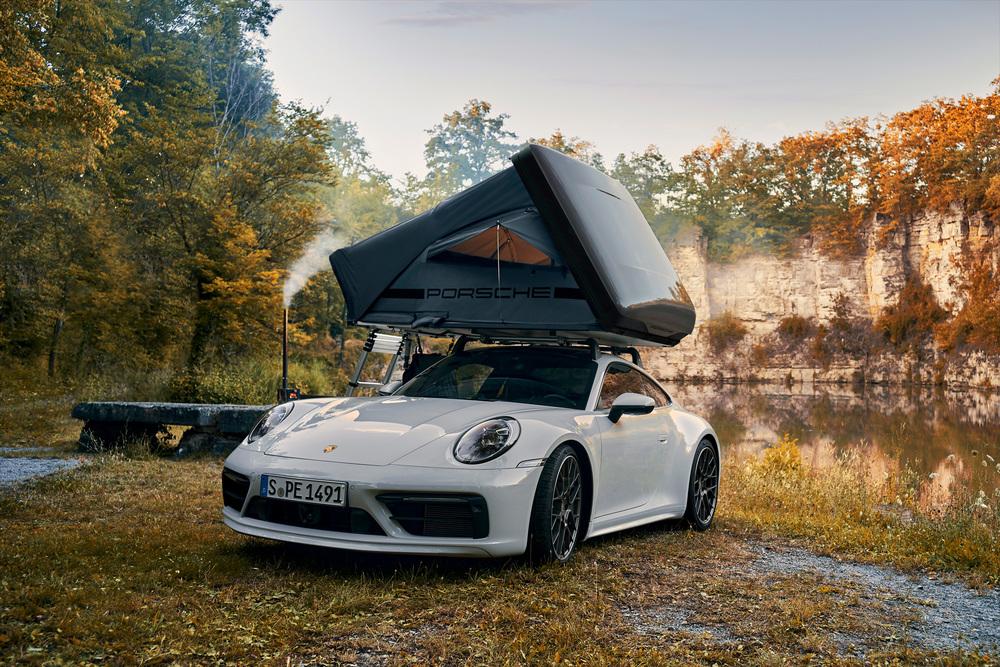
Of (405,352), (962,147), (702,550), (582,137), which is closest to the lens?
(702,550)

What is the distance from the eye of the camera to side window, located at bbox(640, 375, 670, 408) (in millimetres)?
7388

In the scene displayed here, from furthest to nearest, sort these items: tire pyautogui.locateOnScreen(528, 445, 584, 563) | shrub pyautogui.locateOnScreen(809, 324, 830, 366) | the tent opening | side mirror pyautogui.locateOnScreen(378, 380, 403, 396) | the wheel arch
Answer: shrub pyautogui.locateOnScreen(809, 324, 830, 366) < the tent opening < side mirror pyautogui.locateOnScreen(378, 380, 403, 396) < the wheel arch < tire pyautogui.locateOnScreen(528, 445, 584, 563)

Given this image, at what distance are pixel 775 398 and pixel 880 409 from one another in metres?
8.44

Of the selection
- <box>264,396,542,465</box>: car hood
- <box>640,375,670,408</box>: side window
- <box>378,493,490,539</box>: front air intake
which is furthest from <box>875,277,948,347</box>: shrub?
<box>378,493,490,539</box>: front air intake

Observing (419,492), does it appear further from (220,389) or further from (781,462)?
(220,389)

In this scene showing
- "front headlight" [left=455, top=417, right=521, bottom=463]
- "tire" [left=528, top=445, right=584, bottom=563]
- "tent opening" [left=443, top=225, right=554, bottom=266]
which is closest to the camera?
"front headlight" [left=455, top=417, right=521, bottom=463]

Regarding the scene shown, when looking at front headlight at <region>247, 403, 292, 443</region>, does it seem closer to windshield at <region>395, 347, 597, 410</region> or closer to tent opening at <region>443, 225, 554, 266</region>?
windshield at <region>395, 347, 597, 410</region>

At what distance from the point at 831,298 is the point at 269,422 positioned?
169 ft

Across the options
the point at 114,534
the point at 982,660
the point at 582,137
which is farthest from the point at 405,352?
the point at 582,137

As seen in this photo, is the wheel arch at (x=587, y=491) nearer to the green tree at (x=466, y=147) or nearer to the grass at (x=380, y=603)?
the grass at (x=380, y=603)

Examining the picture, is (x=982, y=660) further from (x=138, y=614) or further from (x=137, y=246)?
(x=137, y=246)

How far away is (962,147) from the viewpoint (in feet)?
161

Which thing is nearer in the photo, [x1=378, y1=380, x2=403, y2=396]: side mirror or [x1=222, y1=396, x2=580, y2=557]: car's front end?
[x1=222, y1=396, x2=580, y2=557]: car's front end

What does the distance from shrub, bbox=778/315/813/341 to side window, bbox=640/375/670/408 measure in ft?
160
